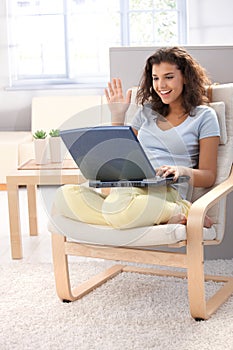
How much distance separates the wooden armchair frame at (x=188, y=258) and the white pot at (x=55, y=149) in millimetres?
835

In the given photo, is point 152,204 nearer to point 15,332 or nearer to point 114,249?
point 114,249

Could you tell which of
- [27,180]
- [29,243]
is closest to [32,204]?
[29,243]

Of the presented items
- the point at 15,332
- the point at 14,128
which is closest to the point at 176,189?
the point at 15,332

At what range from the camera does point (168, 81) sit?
279 centimetres

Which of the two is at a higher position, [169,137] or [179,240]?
[169,137]

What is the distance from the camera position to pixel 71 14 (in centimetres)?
623

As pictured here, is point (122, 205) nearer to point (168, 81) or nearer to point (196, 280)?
point (196, 280)

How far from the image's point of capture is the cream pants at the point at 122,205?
247 centimetres

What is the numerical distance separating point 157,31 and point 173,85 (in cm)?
361

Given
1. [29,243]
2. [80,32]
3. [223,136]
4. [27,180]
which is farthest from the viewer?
[80,32]

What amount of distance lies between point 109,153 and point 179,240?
0.39m

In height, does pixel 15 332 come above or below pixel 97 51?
below

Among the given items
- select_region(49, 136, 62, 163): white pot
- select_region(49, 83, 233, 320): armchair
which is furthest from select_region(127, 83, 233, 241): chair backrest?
select_region(49, 136, 62, 163): white pot

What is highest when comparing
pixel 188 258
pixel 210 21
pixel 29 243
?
pixel 210 21
